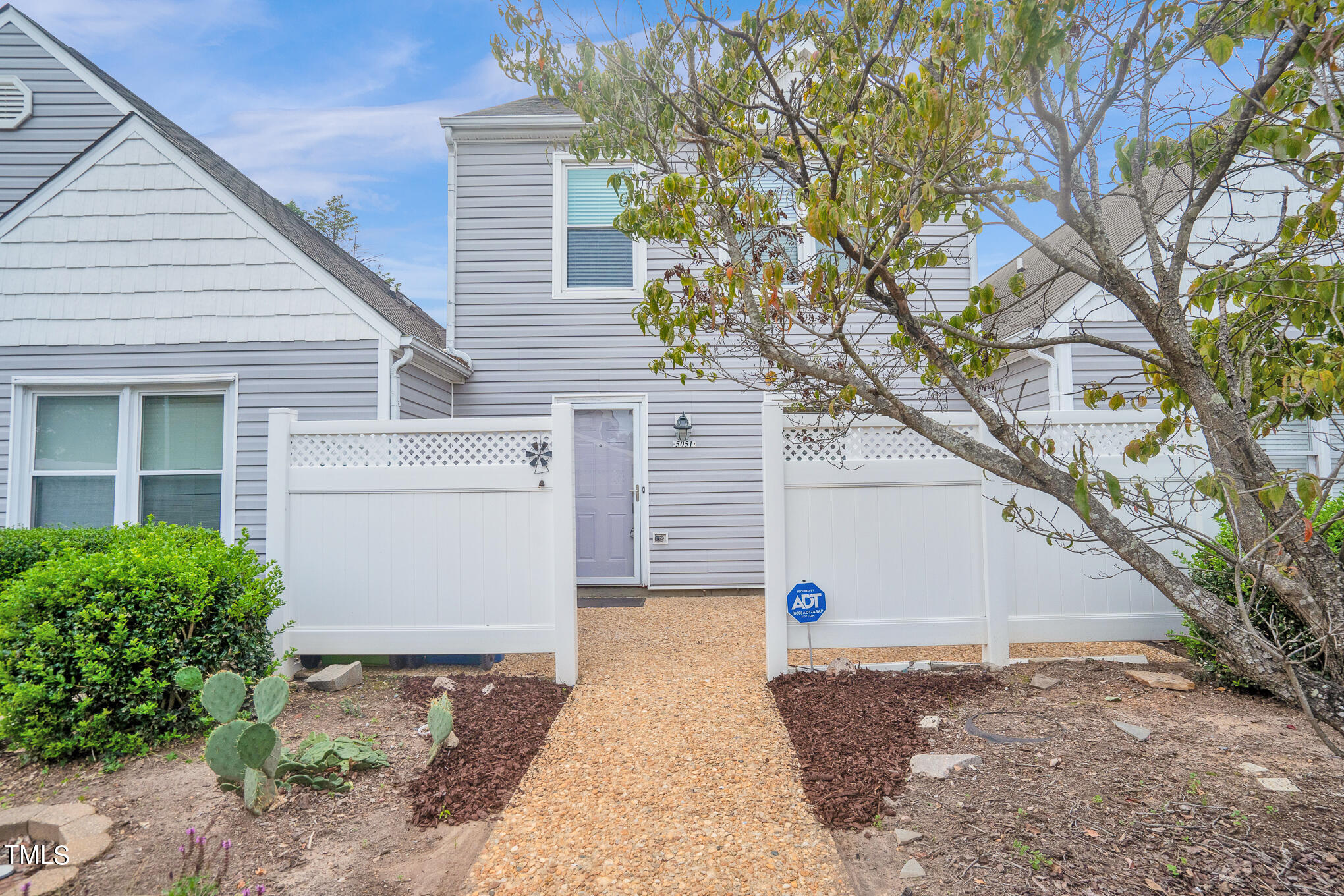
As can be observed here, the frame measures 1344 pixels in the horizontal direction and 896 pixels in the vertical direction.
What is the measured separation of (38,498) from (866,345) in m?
7.45

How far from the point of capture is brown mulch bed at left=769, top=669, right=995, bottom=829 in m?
2.58

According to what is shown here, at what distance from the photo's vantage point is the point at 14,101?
689 centimetres

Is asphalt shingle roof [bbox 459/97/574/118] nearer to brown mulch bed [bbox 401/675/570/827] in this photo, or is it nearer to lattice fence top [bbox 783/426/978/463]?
lattice fence top [bbox 783/426/978/463]

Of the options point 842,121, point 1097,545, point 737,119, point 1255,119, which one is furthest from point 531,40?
point 1097,545

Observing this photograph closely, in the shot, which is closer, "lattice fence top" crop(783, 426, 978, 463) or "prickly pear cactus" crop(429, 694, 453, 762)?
"prickly pear cactus" crop(429, 694, 453, 762)

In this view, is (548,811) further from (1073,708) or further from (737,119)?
(737,119)

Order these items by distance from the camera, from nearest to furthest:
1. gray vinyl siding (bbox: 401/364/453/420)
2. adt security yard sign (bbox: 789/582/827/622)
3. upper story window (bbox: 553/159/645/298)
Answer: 1. adt security yard sign (bbox: 789/582/827/622)
2. gray vinyl siding (bbox: 401/364/453/420)
3. upper story window (bbox: 553/159/645/298)

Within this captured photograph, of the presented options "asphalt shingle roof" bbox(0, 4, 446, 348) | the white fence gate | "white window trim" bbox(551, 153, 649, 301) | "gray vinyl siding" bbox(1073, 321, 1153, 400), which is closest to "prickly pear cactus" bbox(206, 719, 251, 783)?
the white fence gate

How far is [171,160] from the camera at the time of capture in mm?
5797

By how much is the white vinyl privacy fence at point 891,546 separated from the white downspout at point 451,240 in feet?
15.0

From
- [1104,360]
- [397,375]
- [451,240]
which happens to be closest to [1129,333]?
[1104,360]

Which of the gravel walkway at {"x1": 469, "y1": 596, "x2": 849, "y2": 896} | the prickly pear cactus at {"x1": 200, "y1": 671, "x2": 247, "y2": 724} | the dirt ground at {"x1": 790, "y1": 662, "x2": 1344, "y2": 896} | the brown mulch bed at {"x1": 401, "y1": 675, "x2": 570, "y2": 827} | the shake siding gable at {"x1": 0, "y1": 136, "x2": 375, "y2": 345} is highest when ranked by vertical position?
the shake siding gable at {"x1": 0, "y1": 136, "x2": 375, "y2": 345}

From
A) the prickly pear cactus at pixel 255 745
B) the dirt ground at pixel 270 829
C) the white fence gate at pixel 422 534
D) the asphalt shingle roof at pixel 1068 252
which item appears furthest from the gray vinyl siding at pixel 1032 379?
the prickly pear cactus at pixel 255 745

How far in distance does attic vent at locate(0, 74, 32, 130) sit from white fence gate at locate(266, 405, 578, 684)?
5.65 meters
